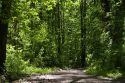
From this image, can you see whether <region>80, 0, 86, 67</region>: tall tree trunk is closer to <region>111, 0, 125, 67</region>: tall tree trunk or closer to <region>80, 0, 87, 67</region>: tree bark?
<region>80, 0, 87, 67</region>: tree bark

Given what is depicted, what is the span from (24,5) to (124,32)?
719 cm

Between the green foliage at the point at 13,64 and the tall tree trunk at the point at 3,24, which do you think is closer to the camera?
the tall tree trunk at the point at 3,24

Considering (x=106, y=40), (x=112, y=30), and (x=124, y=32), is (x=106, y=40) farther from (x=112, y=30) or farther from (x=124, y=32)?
(x=124, y=32)

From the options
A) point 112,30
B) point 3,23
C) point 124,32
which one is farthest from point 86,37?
point 3,23

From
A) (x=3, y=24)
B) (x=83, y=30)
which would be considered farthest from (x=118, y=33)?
(x=83, y=30)

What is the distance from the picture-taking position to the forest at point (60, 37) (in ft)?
65.3

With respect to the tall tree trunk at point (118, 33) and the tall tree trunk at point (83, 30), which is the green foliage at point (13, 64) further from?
the tall tree trunk at point (83, 30)

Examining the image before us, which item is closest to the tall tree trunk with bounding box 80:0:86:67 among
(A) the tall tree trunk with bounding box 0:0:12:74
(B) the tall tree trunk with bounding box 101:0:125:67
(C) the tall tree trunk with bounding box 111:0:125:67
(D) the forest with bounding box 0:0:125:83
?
(D) the forest with bounding box 0:0:125:83

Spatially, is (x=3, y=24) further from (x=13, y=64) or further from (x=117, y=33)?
(x=117, y=33)

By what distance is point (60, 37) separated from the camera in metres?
43.1

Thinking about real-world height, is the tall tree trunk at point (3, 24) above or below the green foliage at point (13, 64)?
above

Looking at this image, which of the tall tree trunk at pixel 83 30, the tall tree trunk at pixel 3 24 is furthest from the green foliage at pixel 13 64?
the tall tree trunk at pixel 83 30

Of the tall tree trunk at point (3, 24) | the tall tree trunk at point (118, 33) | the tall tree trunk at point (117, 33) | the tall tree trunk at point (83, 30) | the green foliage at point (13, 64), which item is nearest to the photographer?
the tall tree trunk at point (3, 24)

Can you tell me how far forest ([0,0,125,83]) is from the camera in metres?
19.9
